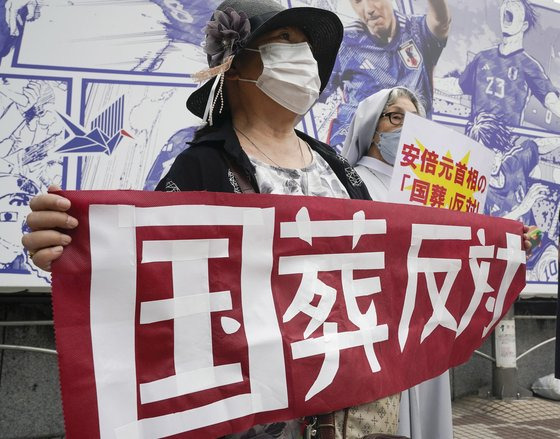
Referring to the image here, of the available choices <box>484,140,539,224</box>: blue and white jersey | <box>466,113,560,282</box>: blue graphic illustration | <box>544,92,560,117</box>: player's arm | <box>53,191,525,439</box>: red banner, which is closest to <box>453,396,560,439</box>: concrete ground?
<box>466,113,560,282</box>: blue graphic illustration

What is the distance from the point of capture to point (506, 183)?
3764 mm

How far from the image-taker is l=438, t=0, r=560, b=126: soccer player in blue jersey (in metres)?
3.66

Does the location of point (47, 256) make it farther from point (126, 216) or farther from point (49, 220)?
point (126, 216)

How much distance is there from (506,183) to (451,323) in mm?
2508

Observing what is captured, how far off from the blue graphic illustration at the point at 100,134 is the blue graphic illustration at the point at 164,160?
18cm

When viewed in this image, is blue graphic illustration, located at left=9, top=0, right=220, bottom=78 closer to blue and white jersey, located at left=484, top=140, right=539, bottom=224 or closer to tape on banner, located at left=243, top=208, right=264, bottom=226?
tape on banner, located at left=243, top=208, right=264, bottom=226

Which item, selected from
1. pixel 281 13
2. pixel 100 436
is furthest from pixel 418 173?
pixel 100 436

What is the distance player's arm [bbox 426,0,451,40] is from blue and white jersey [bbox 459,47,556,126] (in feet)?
1.01

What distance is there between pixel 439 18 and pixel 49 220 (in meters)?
3.19

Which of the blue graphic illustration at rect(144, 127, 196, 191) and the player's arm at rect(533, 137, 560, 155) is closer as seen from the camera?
the blue graphic illustration at rect(144, 127, 196, 191)

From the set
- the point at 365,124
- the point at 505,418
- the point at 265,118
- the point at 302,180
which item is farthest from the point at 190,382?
the point at 505,418

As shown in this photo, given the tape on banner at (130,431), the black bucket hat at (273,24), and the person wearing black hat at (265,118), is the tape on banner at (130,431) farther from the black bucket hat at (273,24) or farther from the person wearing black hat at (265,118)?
the black bucket hat at (273,24)

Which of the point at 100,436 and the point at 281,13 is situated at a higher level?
the point at 281,13

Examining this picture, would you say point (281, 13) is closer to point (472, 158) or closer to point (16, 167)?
point (472, 158)
